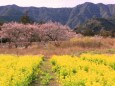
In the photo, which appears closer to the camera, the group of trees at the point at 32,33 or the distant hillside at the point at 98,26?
the group of trees at the point at 32,33

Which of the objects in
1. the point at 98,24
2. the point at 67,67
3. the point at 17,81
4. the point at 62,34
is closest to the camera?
the point at 17,81

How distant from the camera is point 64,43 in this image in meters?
49.6

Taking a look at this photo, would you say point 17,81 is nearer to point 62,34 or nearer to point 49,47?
point 49,47

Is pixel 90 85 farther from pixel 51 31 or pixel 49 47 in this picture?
pixel 51 31

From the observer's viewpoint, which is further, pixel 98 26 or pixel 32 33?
pixel 98 26

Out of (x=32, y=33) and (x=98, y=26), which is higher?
(x=32, y=33)

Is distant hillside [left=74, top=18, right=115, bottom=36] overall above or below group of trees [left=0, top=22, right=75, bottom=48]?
below

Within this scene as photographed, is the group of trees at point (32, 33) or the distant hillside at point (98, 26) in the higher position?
the group of trees at point (32, 33)

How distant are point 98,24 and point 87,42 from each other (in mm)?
83777

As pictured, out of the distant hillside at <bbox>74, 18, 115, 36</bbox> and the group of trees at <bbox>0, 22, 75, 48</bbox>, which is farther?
the distant hillside at <bbox>74, 18, 115, 36</bbox>

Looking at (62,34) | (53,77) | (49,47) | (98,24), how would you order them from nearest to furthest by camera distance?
(53,77) < (49,47) < (62,34) < (98,24)

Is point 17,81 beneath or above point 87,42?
above

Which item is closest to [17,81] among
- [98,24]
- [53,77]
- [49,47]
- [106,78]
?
[106,78]

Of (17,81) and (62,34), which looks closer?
(17,81)
